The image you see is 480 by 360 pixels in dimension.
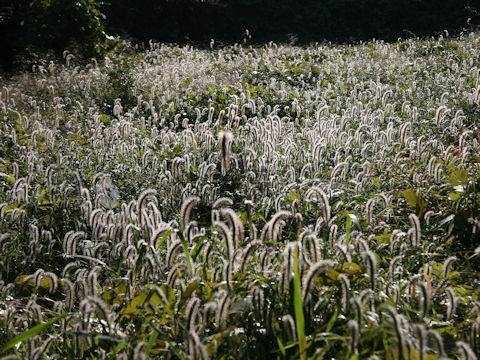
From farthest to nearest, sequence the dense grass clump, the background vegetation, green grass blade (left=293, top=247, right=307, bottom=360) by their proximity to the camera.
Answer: the background vegetation
the dense grass clump
green grass blade (left=293, top=247, right=307, bottom=360)

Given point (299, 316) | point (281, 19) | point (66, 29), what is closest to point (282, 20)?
point (281, 19)

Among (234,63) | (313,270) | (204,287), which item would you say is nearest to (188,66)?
(234,63)

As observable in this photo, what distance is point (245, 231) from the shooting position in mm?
3379

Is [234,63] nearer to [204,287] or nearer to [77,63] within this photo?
[77,63]

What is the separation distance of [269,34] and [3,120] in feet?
47.9

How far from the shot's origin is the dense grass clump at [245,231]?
5.77ft

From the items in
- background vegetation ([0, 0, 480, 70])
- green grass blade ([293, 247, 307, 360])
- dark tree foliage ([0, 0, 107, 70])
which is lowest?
green grass blade ([293, 247, 307, 360])

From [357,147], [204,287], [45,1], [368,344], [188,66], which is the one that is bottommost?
[368,344]

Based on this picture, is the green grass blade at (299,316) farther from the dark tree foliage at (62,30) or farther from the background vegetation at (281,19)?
the background vegetation at (281,19)

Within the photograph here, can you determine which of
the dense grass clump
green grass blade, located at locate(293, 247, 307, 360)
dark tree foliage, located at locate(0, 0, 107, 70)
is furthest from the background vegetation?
green grass blade, located at locate(293, 247, 307, 360)

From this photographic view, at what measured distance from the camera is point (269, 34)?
747 inches

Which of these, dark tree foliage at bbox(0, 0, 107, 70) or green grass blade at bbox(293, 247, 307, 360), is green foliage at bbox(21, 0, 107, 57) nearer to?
dark tree foliage at bbox(0, 0, 107, 70)

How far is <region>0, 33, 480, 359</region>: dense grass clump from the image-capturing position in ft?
5.77

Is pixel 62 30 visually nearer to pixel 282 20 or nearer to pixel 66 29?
pixel 66 29
